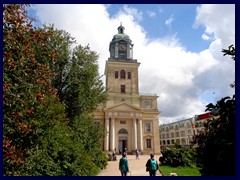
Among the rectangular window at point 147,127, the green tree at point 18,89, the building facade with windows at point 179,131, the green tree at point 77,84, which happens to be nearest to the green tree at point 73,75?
the green tree at point 77,84

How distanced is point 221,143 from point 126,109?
3205cm

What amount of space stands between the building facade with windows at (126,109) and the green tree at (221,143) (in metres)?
29.9

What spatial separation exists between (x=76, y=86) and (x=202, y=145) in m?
9.01

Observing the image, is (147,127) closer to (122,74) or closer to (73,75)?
(122,74)

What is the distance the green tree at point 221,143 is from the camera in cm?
628

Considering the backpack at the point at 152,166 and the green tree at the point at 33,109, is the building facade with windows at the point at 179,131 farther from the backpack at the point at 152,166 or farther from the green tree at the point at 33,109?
the backpack at the point at 152,166

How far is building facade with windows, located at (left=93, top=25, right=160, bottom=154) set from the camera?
38.1m

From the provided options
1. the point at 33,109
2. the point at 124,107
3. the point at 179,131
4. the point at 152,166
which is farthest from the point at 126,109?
the point at 179,131

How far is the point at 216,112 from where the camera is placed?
755 cm

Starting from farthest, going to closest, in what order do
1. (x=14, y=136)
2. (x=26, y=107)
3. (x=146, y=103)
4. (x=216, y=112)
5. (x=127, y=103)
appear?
(x=146, y=103) → (x=127, y=103) → (x=216, y=112) → (x=14, y=136) → (x=26, y=107)

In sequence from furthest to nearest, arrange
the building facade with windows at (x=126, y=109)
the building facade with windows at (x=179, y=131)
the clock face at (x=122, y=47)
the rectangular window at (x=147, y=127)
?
the building facade with windows at (x=179, y=131) < the clock face at (x=122, y=47) < the rectangular window at (x=147, y=127) < the building facade with windows at (x=126, y=109)

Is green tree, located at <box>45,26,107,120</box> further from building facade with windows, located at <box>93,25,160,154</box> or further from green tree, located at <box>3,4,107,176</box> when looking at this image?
building facade with windows, located at <box>93,25,160,154</box>
